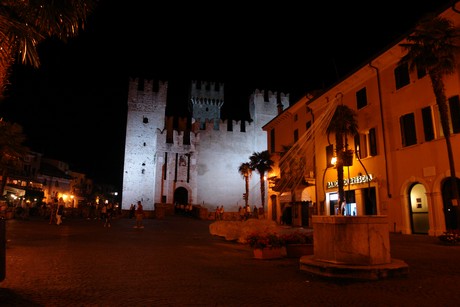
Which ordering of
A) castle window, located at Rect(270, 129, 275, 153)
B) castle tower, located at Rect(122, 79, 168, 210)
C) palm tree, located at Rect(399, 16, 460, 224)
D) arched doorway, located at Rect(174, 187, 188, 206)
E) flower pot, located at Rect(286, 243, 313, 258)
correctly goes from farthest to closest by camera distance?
arched doorway, located at Rect(174, 187, 188, 206)
castle tower, located at Rect(122, 79, 168, 210)
castle window, located at Rect(270, 129, 275, 153)
palm tree, located at Rect(399, 16, 460, 224)
flower pot, located at Rect(286, 243, 313, 258)

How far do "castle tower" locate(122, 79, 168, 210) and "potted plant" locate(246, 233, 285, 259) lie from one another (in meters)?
42.3

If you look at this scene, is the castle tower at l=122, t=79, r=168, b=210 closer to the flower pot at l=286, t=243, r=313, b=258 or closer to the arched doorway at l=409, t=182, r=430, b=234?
the arched doorway at l=409, t=182, r=430, b=234

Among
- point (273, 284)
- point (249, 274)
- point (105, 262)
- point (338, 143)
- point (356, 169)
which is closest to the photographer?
point (273, 284)

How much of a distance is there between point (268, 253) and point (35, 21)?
7677 millimetres

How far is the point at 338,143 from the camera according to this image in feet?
68.6

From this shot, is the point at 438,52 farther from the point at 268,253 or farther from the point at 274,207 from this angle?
the point at 274,207

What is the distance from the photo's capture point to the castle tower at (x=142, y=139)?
5075 cm

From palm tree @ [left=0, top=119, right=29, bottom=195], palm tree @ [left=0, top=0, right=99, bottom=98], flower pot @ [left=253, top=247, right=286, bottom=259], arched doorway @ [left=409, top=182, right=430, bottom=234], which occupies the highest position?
palm tree @ [left=0, top=119, right=29, bottom=195]

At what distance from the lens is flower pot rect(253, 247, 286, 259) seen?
9641mm

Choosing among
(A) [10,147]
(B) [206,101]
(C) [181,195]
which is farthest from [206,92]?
(A) [10,147]

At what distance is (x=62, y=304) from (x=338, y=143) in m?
18.5

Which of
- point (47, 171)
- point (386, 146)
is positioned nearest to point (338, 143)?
point (386, 146)

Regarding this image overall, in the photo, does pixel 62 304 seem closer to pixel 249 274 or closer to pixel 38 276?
pixel 38 276

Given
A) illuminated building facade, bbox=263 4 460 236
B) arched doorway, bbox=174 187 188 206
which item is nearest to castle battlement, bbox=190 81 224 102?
arched doorway, bbox=174 187 188 206
